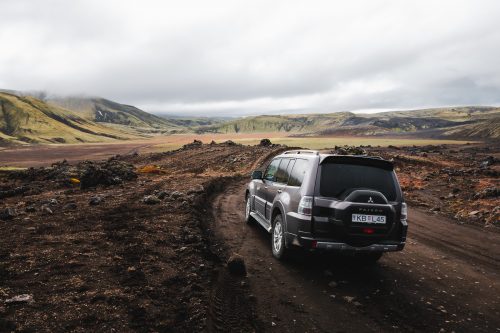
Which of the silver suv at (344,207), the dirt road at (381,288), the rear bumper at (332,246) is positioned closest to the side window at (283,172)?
the silver suv at (344,207)

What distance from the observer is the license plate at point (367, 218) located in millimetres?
6539

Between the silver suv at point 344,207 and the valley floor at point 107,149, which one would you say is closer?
the silver suv at point 344,207

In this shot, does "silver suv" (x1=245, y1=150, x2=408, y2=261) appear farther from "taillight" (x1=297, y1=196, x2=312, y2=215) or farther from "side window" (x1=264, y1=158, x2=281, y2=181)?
"side window" (x1=264, y1=158, x2=281, y2=181)

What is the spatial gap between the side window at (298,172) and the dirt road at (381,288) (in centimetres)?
171

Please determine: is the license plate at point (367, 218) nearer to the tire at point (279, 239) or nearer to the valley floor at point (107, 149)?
the tire at point (279, 239)

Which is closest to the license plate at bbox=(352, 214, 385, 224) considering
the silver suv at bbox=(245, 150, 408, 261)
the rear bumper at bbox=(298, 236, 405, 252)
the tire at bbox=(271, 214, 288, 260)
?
the silver suv at bbox=(245, 150, 408, 261)

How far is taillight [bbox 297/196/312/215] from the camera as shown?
22.3 ft

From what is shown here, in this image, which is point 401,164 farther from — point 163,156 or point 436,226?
point 163,156

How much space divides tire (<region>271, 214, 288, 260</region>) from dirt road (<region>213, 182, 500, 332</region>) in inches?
8.0

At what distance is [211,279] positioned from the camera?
264 inches

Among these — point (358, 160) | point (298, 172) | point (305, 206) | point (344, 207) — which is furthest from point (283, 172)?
point (344, 207)

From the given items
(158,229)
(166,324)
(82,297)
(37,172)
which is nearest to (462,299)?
(166,324)

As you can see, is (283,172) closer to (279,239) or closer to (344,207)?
(279,239)

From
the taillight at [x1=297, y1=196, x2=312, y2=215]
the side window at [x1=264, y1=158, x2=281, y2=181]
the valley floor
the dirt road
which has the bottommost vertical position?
the valley floor
